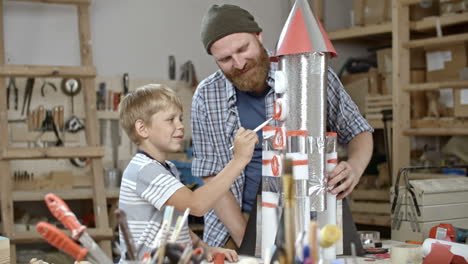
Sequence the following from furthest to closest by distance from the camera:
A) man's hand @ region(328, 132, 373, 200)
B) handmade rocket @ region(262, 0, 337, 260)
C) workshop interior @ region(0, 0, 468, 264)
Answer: workshop interior @ region(0, 0, 468, 264), man's hand @ region(328, 132, 373, 200), handmade rocket @ region(262, 0, 337, 260)

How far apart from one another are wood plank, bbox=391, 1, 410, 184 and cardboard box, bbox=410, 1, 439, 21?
117 mm

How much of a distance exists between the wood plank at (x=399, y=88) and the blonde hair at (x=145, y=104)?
2.46 metres

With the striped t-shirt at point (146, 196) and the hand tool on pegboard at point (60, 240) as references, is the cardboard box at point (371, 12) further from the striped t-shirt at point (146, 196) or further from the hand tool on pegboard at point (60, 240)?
the hand tool on pegboard at point (60, 240)

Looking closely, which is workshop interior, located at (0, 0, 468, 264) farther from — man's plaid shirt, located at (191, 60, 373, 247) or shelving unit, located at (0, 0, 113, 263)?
man's plaid shirt, located at (191, 60, 373, 247)

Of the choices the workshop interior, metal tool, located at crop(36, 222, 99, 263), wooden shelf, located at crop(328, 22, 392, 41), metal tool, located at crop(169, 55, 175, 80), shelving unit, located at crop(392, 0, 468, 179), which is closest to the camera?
metal tool, located at crop(36, 222, 99, 263)

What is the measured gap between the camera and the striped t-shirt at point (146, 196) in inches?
56.9

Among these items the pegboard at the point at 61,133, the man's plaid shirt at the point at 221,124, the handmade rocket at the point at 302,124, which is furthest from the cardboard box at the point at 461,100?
the handmade rocket at the point at 302,124

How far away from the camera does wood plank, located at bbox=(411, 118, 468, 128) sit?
366 cm

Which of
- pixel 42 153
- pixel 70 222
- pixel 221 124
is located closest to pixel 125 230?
pixel 70 222

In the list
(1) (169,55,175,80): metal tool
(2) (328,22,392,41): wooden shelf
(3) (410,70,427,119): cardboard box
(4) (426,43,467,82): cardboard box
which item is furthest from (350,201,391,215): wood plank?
(1) (169,55,175,80): metal tool

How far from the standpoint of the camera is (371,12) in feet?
13.7

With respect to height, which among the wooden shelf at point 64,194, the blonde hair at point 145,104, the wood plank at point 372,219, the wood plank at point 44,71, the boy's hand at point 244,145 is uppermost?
the wood plank at point 44,71

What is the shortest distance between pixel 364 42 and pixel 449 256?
3.61 meters

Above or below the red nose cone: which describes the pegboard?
below
